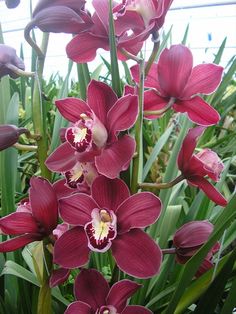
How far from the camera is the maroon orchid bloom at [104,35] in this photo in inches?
20.2

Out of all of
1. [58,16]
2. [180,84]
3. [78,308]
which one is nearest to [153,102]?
[180,84]

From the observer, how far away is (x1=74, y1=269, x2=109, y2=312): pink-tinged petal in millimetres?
495

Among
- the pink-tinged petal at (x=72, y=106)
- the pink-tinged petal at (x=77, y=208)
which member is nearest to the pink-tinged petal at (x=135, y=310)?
the pink-tinged petal at (x=77, y=208)

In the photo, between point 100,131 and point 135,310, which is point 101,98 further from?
point 135,310

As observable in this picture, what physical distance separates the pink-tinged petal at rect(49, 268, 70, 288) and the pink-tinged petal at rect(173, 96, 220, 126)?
0.23 metres

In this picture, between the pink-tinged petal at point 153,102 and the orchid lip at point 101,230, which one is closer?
the orchid lip at point 101,230

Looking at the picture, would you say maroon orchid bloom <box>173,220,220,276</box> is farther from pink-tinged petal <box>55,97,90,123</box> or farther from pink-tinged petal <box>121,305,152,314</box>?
pink-tinged petal <box>55,97,90,123</box>

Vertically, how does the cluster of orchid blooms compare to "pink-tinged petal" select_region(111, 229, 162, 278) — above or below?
above

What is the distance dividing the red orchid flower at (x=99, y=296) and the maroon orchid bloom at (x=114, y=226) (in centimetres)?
4

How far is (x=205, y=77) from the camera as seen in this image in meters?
0.53

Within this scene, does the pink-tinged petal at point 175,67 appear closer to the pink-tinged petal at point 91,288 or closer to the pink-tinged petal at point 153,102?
the pink-tinged petal at point 153,102

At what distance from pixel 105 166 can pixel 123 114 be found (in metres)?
0.06

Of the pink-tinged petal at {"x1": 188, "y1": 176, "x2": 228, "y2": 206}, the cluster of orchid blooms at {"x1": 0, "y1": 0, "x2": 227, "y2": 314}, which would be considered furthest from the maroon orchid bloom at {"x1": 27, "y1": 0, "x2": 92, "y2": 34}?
the pink-tinged petal at {"x1": 188, "y1": 176, "x2": 228, "y2": 206}

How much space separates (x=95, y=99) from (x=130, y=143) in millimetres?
64
